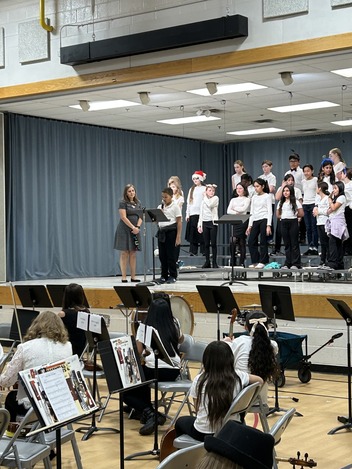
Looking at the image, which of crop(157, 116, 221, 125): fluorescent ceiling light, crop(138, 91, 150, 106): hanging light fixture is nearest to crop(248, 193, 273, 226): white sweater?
crop(138, 91, 150, 106): hanging light fixture

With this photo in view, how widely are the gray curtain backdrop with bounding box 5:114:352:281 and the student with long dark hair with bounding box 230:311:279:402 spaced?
7.80 meters

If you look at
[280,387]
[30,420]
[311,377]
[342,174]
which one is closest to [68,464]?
[30,420]

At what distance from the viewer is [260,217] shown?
1297 centimetres

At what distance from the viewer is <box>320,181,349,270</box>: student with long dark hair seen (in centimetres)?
1205

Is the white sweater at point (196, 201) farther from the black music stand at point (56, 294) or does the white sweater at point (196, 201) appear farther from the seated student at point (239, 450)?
the seated student at point (239, 450)

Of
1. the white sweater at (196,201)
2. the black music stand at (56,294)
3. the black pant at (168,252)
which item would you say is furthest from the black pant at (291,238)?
the black music stand at (56,294)

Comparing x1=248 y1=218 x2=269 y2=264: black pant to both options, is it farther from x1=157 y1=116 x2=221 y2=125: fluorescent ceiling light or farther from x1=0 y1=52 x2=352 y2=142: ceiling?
x1=157 y1=116 x2=221 y2=125: fluorescent ceiling light

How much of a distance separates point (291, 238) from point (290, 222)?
0.84 ft

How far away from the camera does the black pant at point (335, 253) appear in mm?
12234

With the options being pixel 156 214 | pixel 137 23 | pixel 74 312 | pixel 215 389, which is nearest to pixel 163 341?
pixel 74 312

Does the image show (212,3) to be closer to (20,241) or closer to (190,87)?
(190,87)

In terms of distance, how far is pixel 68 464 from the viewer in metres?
5.82

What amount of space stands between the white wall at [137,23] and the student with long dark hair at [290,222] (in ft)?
10.9

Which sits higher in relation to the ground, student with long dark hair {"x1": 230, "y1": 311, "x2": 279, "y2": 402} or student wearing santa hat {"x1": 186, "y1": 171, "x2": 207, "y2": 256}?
student wearing santa hat {"x1": 186, "y1": 171, "x2": 207, "y2": 256}
